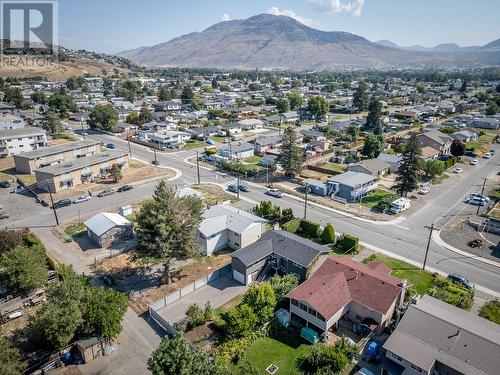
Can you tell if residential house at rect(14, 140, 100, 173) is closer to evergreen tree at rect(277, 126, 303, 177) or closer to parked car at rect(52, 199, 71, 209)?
parked car at rect(52, 199, 71, 209)

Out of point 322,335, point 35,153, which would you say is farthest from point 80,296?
point 35,153

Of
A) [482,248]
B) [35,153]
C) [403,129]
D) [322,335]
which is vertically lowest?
[322,335]

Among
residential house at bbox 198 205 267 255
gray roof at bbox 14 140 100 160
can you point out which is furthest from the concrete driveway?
Result: gray roof at bbox 14 140 100 160

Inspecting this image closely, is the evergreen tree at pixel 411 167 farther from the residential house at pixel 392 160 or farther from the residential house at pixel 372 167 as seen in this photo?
the residential house at pixel 392 160

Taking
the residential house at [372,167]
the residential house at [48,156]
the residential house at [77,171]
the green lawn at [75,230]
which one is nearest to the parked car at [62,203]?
the residential house at [77,171]

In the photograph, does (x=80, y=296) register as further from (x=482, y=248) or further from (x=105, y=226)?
(x=482, y=248)

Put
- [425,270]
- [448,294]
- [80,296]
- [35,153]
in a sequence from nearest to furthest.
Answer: [80,296] → [448,294] → [425,270] → [35,153]
